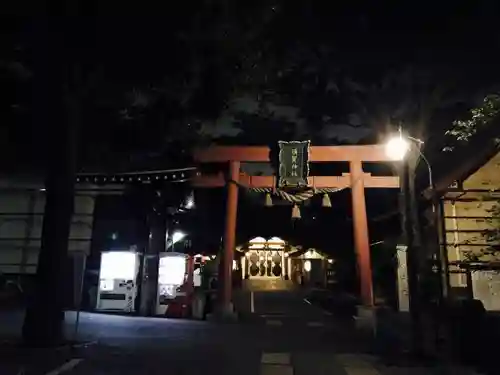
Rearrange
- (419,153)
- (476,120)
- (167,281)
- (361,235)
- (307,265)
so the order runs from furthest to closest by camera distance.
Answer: (307,265)
(361,235)
(167,281)
(476,120)
(419,153)

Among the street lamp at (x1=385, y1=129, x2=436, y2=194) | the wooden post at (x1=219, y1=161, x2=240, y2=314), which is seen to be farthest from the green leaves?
the wooden post at (x1=219, y1=161, x2=240, y2=314)

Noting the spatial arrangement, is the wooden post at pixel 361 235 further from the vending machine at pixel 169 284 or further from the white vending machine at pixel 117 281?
the white vending machine at pixel 117 281

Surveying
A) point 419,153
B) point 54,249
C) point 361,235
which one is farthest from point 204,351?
point 361,235

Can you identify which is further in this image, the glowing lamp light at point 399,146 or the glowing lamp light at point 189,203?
the glowing lamp light at point 189,203

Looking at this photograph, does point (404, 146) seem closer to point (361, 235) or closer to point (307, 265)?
point (361, 235)

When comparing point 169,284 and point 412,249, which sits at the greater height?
point 412,249

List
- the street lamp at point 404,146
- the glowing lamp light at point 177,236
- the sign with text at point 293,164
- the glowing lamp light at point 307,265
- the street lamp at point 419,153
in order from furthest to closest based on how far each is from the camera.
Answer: the glowing lamp light at point 307,265
the glowing lamp light at point 177,236
the sign with text at point 293,164
the street lamp at point 404,146
the street lamp at point 419,153

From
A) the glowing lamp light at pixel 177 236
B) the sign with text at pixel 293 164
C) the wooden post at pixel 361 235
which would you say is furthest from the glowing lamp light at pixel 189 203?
the wooden post at pixel 361 235

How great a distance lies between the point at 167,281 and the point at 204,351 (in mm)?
7806

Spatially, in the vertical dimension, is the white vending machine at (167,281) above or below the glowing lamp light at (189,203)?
below

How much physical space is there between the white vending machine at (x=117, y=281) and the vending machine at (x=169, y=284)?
93cm

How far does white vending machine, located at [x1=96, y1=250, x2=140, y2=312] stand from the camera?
17.3m

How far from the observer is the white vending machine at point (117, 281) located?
17297mm

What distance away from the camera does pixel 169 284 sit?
57.9ft
